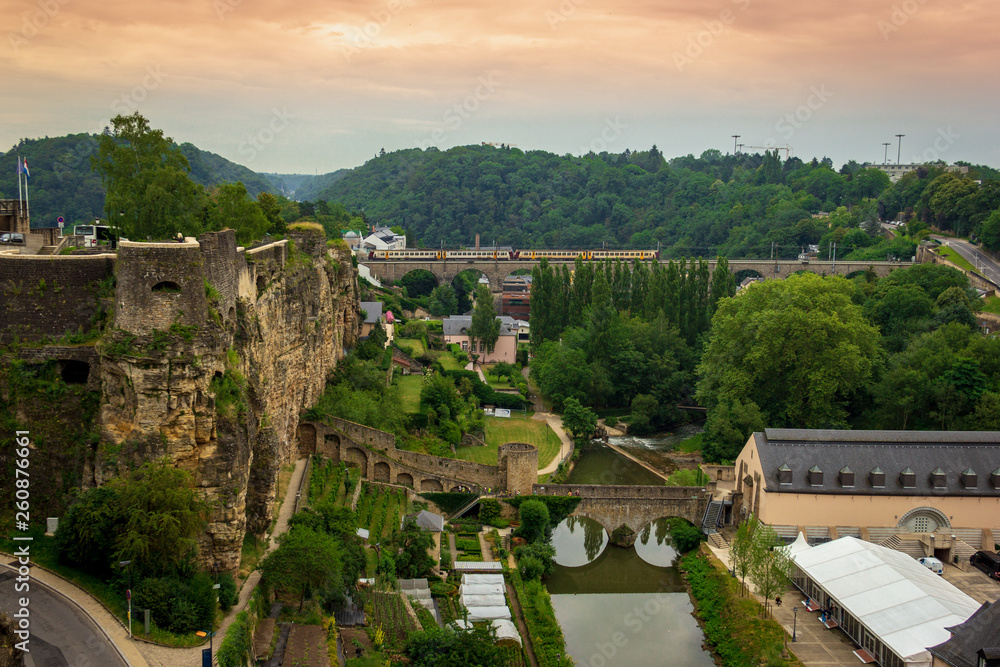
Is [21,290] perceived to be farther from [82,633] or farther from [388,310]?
[388,310]

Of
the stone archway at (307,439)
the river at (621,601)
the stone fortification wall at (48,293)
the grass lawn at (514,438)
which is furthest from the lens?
the grass lawn at (514,438)

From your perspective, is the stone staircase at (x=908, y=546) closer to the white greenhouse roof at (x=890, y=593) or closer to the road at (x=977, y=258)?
the white greenhouse roof at (x=890, y=593)

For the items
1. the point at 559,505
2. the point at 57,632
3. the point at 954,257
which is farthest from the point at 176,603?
the point at 954,257

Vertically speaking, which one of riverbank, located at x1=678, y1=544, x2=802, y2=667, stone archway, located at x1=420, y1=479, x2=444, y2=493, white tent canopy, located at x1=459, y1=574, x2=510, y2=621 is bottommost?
riverbank, located at x1=678, y1=544, x2=802, y2=667

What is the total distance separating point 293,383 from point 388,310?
4143 centimetres

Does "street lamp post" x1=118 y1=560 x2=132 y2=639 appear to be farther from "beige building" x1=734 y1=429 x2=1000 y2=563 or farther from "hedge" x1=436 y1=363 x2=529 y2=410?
"hedge" x1=436 y1=363 x2=529 y2=410

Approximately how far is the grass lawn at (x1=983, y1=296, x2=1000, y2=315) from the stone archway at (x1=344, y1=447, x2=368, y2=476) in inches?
1933

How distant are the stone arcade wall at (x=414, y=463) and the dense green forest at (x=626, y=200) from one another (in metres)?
79.2

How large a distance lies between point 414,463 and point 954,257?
204 ft

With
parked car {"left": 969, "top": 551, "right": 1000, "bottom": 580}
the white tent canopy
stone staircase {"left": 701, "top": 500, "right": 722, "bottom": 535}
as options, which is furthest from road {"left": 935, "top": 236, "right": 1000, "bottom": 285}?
the white tent canopy

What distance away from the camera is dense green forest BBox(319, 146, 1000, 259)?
418 feet

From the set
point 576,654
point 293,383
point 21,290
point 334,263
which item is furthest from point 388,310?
point 21,290

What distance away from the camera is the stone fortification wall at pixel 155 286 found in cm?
2581

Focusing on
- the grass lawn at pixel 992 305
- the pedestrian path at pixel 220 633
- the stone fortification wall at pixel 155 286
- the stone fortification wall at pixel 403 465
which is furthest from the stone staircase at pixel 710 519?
the grass lawn at pixel 992 305
